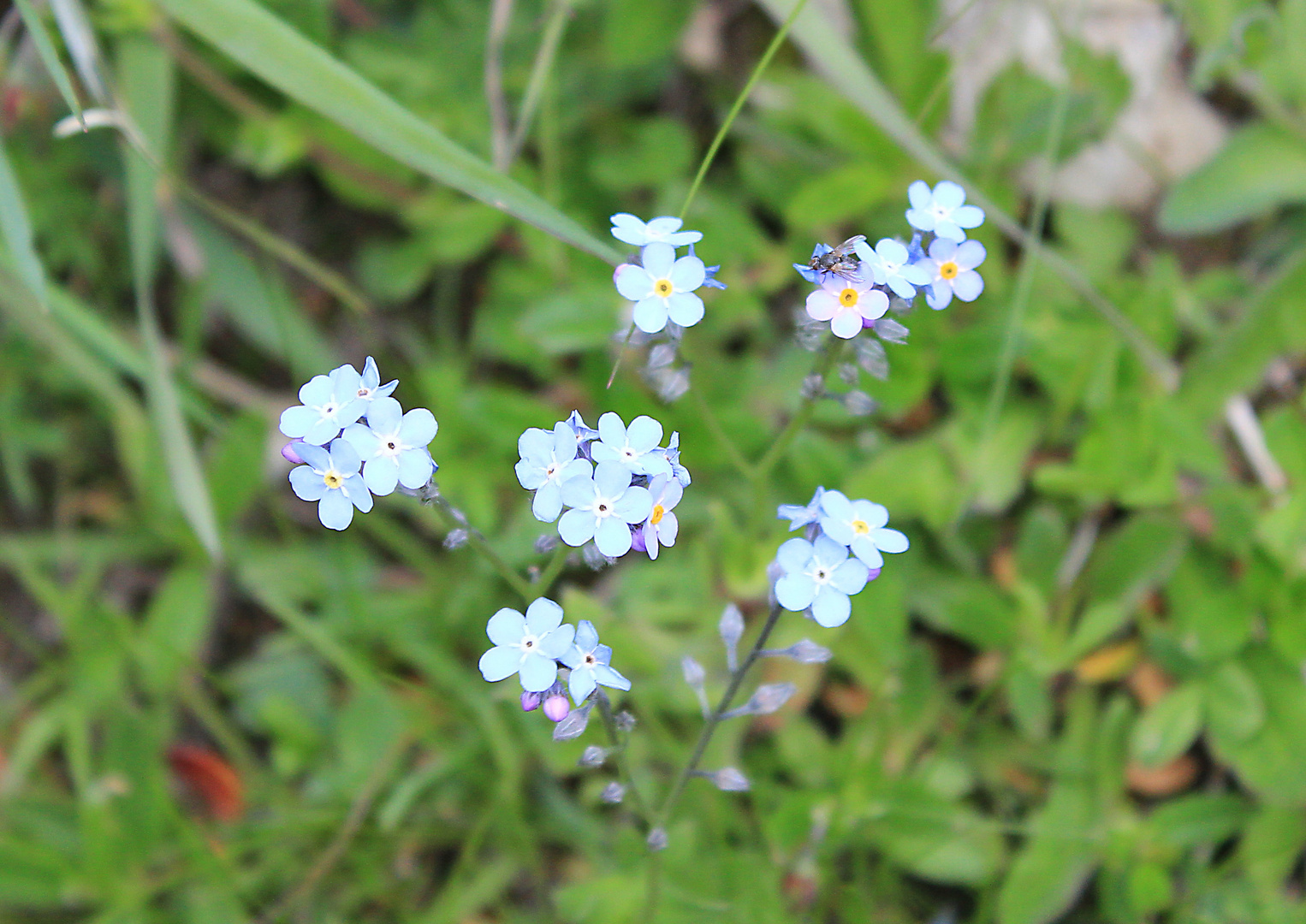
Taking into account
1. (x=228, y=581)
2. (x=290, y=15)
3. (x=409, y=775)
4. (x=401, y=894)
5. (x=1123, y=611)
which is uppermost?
(x=290, y=15)

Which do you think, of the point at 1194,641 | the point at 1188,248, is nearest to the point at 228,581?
the point at 1194,641

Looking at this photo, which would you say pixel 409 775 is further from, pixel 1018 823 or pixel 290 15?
pixel 290 15

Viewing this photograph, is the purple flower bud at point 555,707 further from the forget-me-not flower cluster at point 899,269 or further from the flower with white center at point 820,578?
the forget-me-not flower cluster at point 899,269

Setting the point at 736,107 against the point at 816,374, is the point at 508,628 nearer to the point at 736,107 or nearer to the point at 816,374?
the point at 816,374

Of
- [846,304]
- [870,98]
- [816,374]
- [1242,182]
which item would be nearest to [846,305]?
[846,304]

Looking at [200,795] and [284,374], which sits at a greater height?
[284,374]

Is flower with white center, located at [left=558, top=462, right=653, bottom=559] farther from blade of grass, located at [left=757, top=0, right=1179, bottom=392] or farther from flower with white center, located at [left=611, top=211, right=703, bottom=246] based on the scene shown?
blade of grass, located at [left=757, top=0, right=1179, bottom=392]
